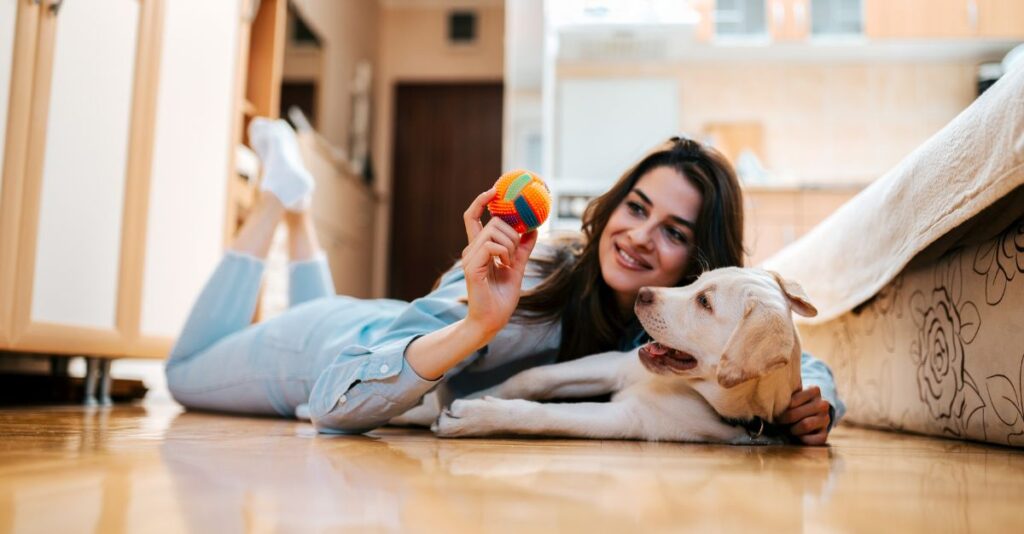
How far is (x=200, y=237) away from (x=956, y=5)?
408 centimetres

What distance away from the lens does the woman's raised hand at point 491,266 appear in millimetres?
1238

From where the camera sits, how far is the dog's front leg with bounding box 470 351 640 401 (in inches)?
60.0

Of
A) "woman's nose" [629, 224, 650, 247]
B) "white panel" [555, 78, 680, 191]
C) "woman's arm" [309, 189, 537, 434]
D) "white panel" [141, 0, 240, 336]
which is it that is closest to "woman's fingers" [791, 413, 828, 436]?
"woman's nose" [629, 224, 650, 247]

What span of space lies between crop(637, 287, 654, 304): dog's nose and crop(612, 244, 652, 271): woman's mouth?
0.81 feet

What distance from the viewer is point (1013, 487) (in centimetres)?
93

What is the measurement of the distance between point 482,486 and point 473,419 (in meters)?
0.53

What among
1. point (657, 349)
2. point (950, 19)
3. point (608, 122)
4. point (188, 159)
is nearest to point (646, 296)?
point (657, 349)

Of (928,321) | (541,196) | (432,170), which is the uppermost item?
(432,170)

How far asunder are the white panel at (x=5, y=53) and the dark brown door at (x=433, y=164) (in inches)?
199

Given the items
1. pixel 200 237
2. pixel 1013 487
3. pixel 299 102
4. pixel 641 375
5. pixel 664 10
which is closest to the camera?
pixel 1013 487

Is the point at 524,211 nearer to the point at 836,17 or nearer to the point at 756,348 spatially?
the point at 756,348

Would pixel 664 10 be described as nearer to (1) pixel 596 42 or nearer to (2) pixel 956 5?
(1) pixel 596 42

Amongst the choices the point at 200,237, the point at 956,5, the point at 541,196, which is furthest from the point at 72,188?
the point at 956,5

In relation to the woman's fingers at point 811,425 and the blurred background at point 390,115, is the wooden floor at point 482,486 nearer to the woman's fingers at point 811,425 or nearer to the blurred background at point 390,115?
the woman's fingers at point 811,425
